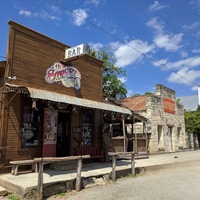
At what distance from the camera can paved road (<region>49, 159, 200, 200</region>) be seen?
6.66 meters

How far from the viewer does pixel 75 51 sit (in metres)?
9.85

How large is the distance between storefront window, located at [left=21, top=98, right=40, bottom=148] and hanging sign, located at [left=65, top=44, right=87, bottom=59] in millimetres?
2647

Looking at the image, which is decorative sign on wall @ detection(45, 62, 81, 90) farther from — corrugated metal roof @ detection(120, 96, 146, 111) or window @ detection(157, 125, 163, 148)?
window @ detection(157, 125, 163, 148)

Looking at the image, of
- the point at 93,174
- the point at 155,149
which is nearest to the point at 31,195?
the point at 93,174

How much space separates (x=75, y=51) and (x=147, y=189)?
594 cm

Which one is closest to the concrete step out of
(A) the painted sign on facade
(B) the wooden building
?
(B) the wooden building

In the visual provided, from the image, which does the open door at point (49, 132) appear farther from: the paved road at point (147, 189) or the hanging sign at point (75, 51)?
the hanging sign at point (75, 51)

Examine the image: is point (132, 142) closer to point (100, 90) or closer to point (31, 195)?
point (100, 90)

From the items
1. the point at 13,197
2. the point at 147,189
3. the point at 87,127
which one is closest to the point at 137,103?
the point at 87,127

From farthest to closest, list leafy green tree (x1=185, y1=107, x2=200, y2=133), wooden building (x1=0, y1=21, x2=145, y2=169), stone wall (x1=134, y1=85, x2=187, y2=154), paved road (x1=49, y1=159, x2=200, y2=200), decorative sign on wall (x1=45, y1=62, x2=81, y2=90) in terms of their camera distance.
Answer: leafy green tree (x1=185, y1=107, x2=200, y2=133), stone wall (x1=134, y1=85, x2=187, y2=154), decorative sign on wall (x1=45, y1=62, x2=81, y2=90), wooden building (x1=0, y1=21, x2=145, y2=169), paved road (x1=49, y1=159, x2=200, y2=200)

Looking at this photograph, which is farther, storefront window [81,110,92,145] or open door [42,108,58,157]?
storefront window [81,110,92,145]

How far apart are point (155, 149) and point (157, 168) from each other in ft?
23.6

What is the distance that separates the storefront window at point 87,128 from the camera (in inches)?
435

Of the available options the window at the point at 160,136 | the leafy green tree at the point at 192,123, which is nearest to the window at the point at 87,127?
the window at the point at 160,136
